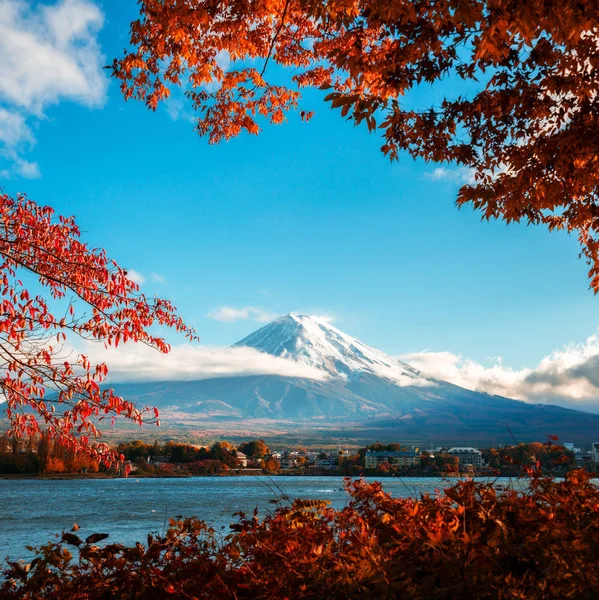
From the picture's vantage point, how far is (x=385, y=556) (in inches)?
113

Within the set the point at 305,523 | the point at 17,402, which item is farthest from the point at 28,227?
the point at 305,523

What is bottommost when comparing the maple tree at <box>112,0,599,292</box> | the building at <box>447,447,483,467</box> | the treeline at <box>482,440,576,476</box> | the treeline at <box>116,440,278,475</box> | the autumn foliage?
the treeline at <box>116,440,278,475</box>

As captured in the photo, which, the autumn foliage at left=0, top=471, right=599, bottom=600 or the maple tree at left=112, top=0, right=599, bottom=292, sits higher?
the maple tree at left=112, top=0, right=599, bottom=292

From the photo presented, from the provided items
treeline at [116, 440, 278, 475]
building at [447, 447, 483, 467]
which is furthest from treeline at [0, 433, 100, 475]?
building at [447, 447, 483, 467]

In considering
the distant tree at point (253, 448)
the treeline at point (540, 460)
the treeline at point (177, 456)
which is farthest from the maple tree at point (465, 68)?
the distant tree at point (253, 448)

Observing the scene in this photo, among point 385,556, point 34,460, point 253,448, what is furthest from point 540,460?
point 34,460

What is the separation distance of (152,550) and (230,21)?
17.8ft

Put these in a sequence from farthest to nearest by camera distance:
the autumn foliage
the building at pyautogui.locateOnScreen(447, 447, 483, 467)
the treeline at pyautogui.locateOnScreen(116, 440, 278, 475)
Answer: the treeline at pyautogui.locateOnScreen(116, 440, 278, 475)
the building at pyautogui.locateOnScreen(447, 447, 483, 467)
the autumn foliage

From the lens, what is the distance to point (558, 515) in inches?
127

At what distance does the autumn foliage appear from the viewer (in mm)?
2602

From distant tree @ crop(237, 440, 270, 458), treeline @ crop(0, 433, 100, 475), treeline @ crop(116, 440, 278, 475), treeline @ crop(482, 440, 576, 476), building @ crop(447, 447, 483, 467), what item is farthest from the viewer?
distant tree @ crop(237, 440, 270, 458)

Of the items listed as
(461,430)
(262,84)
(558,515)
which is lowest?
(461,430)

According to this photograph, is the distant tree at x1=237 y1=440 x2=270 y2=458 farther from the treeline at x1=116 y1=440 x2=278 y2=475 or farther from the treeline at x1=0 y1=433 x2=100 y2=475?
the treeline at x1=0 y1=433 x2=100 y2=475

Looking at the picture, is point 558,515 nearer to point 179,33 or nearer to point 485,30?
point 485,30
